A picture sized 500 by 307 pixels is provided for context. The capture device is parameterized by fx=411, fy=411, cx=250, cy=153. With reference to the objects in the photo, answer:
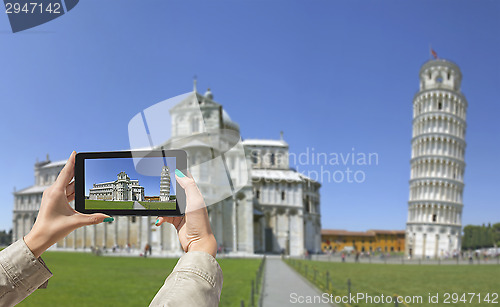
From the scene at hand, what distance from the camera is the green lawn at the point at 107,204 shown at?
5.57 ft

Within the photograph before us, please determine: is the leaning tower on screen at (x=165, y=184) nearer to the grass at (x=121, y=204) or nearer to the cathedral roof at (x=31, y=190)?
the grass at (x=121, y=204)

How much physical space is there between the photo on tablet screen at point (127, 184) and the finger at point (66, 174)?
62mm

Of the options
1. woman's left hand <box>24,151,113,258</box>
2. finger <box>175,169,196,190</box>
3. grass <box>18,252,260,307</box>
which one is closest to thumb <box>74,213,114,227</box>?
woman's left hand <box>24,151,113,258</box>

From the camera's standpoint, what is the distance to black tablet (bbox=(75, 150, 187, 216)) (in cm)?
165

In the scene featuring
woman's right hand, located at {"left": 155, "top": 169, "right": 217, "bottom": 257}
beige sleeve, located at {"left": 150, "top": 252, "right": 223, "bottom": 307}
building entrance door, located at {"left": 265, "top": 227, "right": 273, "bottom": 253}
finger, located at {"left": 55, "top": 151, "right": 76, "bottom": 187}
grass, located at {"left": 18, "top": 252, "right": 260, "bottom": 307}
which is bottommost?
building entrance door, located at {"left": 265, "top": 227, "right": 273, "bottom": 253}

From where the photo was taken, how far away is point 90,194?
1711mm

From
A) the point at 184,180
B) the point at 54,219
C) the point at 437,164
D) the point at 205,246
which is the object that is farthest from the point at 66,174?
the point at 437,164

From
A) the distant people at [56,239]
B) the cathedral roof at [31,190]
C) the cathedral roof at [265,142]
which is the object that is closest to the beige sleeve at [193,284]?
the distant people at [56,239]

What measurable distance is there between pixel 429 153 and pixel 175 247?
4015cm

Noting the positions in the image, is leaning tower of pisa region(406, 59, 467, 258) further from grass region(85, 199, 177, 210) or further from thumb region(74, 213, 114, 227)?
thumb region(74, 213, 114, 227)

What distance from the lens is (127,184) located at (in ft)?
5.68

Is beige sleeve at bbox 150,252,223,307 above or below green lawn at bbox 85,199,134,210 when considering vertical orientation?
below

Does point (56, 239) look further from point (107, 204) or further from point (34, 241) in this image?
point (107, 204)

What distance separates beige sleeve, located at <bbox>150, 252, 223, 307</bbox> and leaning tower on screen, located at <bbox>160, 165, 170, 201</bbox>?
0.27m
